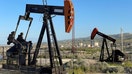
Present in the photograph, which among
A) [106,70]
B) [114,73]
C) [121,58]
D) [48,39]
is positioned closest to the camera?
[48,39]

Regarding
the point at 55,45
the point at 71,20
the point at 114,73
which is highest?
the point at 71,20

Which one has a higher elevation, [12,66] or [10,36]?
[10,36]

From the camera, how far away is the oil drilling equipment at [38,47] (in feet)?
47.1

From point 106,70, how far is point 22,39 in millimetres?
5827

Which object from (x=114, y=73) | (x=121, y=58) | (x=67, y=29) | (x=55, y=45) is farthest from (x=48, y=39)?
(x=121, y=58)

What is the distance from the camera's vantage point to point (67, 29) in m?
13.4

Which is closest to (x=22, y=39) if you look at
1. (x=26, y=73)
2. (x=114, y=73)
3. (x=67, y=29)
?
(x=26, y=73)

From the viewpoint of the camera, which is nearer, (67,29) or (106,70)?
(67,29)

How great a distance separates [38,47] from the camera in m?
15.2

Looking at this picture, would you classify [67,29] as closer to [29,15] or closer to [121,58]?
[29,15]

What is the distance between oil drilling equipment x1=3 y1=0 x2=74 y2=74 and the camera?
47.1ft

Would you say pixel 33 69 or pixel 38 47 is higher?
pixel 38 47

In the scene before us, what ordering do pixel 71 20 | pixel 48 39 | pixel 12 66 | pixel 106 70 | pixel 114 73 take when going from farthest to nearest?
pixel 106 70 → pixel 114 73 → pixel 12 66 → pixel 48 39 → pixel 71 20

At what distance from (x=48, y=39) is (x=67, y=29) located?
1.51 metres
